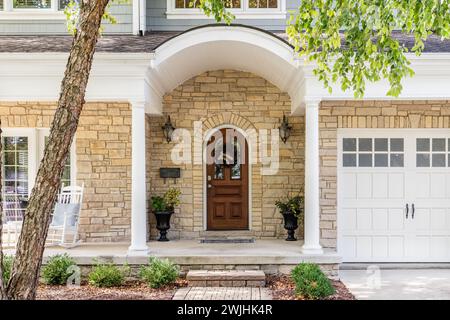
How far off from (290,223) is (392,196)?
1888 mm

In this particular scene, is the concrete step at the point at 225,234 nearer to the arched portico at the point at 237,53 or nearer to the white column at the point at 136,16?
the arched portico at the point at 237,53

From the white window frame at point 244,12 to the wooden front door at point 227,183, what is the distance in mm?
2329

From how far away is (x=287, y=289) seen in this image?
7305 millimetres

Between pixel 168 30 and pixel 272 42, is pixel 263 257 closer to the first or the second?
pixel 272 42

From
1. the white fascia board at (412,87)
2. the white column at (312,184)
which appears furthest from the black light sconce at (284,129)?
the white fascia board at (412,87)

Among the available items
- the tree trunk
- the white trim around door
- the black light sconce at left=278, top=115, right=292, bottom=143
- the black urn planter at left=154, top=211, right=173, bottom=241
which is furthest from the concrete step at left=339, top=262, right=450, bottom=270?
the tree trunk

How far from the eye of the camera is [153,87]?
8.91 meters

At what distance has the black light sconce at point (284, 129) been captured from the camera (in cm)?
988

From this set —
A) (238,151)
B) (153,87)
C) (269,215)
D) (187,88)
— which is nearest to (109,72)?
(153,87)

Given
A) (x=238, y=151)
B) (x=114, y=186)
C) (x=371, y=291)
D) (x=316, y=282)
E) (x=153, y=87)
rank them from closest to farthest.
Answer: (x=316, y=282) → (x=371, y=291) → (x=153, y=87) → (x=114, y=186) → (x=238, y=151)

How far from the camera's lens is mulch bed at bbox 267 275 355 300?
689 cm

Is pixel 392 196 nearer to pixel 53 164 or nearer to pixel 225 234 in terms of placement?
pixel 225 234

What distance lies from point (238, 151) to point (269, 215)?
139 cm

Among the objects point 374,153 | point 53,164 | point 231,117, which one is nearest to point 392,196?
point 374,153
